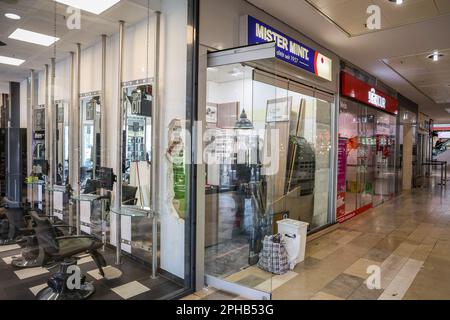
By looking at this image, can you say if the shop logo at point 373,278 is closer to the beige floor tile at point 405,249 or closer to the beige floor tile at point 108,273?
the beige floor tile at point 405,249

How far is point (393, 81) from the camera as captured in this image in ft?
27.4

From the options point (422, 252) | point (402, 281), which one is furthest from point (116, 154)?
point (422, 252)

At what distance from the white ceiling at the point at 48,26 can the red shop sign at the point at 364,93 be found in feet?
13.2

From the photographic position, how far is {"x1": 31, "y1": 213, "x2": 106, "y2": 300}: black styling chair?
9.70 feet

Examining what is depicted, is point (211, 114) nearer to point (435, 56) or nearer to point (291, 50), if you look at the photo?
point (291, 50)

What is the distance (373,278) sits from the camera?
3533mm

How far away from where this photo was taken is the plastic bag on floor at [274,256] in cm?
360

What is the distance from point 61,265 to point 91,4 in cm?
280

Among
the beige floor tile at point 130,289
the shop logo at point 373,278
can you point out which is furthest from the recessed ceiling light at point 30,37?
the shop logo at point 373,278

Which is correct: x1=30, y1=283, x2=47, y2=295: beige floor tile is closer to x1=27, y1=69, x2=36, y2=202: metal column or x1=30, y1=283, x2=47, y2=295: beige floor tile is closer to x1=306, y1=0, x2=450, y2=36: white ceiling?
x1=27, y1=69, x2=36, y2=202: metal column

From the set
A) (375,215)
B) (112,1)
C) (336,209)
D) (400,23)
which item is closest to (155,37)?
(112,1)

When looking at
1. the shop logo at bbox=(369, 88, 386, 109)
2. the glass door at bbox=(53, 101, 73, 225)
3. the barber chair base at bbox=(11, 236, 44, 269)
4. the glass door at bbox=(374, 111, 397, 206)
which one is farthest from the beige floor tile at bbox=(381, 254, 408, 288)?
the glass door at bbox=(374, 111, 397, 206)

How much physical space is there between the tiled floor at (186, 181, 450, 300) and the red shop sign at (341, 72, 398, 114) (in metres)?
2.58

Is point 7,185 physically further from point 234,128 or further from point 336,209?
point 336,209
